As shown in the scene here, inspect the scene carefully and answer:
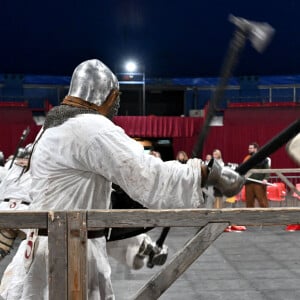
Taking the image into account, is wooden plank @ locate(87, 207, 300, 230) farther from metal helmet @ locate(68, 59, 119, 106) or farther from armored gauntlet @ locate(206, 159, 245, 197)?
metal helmet @ locate(68, 59, 119, 106)

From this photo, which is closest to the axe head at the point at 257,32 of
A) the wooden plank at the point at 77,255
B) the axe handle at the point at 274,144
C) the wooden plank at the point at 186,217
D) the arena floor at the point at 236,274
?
the axe handle at the point at 274,144

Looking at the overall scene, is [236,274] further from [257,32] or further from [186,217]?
[186,217]

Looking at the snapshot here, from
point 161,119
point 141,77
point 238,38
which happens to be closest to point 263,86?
point 141,77

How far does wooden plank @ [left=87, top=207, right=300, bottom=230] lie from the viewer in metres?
1.46

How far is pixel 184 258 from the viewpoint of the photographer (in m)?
1.51

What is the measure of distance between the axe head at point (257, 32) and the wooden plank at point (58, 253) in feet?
3.34

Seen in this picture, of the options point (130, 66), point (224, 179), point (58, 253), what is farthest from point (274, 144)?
point (130, 66)

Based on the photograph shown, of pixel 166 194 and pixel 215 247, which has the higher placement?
pixel 166 194

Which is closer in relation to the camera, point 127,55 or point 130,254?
point 130,254

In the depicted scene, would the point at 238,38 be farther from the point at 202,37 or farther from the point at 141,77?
the point at 141,77

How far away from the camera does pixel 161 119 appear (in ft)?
41.2

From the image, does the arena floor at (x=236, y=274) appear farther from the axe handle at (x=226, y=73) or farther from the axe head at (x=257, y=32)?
the axe head at (x=257, y=32)

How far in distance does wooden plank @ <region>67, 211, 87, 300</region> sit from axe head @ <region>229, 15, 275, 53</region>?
98 cm

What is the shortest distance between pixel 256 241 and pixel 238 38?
12.9 ft
